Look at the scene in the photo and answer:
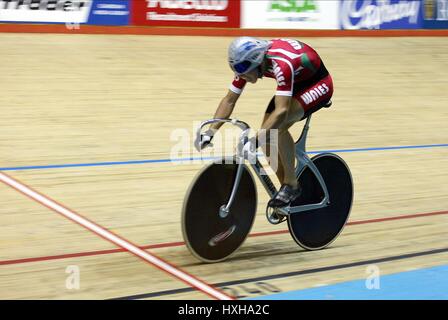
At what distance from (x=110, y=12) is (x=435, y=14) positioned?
6.60 m

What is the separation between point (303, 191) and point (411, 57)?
8.17 m

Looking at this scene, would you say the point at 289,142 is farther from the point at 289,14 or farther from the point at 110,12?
the point at 289,14

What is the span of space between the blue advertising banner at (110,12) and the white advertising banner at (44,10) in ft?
0.45

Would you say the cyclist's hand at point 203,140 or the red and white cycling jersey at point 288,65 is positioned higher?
the red and white cycling jersey at point 288,65

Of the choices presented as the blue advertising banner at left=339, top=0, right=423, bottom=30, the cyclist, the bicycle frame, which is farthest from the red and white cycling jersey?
the blue advertising banner at left=339, top=0, right=423, bottom=30

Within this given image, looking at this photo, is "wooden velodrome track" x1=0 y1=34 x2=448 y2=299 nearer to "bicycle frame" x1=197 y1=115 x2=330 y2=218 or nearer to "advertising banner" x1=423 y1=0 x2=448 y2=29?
"bicycle frame" x1=197 y1=115 x2=330 y2=218

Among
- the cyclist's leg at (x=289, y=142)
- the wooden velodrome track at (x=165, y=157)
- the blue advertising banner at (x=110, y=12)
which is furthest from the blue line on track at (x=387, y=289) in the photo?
the blue advertising banner at (x=110, y=12)

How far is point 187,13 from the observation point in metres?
10.9

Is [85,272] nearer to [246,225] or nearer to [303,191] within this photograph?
[246,225]

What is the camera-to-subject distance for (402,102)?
31.0 feet

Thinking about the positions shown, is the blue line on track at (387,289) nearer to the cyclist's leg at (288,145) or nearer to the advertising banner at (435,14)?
the cyclist's leg at (288,145)

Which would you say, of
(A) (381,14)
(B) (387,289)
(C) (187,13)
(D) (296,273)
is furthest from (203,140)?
(A) (381,14)

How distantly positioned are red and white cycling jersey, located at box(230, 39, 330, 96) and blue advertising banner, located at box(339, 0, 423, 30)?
884 cm

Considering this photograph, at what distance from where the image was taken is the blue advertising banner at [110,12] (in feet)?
33.6
